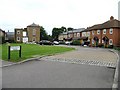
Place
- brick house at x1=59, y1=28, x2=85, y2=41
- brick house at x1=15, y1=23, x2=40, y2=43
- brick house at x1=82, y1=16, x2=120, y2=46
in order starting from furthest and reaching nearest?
brick house at x1=59, y1=28, x2=85, y2=41
brick house at x1=15, y1=23, x2=40, y2=43
brick house at x1=82, y1=16, x2=120, y2=46

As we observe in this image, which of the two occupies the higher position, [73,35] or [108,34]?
[73,35]

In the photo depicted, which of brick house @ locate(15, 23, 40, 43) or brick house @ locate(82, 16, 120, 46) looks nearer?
brick house @ locate(82, 16, 120, 46)

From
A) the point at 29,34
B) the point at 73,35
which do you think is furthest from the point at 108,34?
the point at 29,34

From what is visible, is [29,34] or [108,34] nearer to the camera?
[108,34]

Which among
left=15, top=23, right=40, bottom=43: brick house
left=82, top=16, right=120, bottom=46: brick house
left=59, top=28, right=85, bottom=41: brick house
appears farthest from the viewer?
left=59, top=28, right=85, bottom=41: brick house

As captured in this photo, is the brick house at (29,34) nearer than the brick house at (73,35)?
Yes

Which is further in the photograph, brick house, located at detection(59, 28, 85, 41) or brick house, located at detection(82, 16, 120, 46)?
brick house, located at detection(59, 28, 85, 41)

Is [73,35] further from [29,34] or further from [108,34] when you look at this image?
[108,34]

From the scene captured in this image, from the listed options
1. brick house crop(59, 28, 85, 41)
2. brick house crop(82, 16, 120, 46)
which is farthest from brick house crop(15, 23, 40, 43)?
brick house crop(82, 16, 120, 46)

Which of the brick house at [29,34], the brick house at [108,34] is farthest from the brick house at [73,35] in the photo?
the brick house at [108,34]

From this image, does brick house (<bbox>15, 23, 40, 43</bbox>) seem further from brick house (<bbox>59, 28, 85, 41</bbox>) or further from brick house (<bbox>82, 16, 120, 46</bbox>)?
brick house (<bbox>82, 16, 120, 46</bbox>)

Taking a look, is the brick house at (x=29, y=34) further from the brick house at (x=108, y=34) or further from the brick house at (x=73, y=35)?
the brick house at (x=108, y=34)

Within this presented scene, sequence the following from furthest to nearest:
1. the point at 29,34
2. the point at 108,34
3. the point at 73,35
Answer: the point at 73,35
the point at 29,34
the point at 108,34

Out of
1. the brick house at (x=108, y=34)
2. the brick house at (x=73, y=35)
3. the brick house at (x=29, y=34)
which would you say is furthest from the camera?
the brick house at (x=73, y=35)
